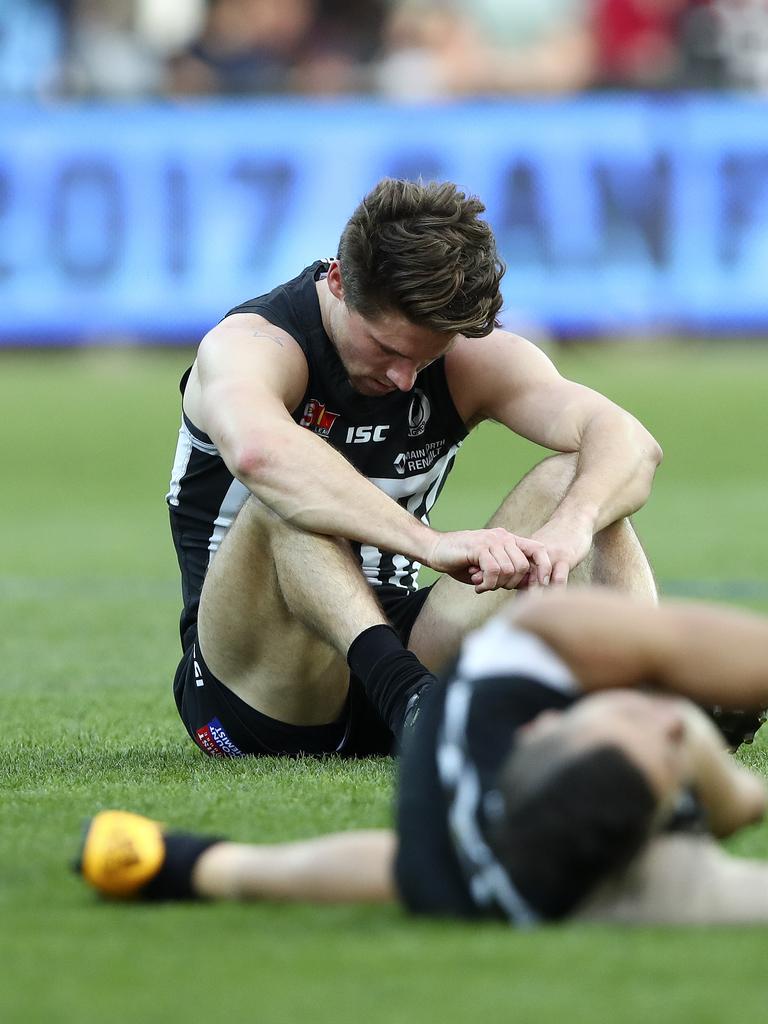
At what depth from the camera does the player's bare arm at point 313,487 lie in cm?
441

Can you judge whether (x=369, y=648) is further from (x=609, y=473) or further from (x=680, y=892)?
(x=680, y=892)

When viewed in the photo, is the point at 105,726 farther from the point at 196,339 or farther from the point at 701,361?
the point at 701,361

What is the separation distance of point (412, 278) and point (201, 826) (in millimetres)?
1351

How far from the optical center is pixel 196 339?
1605 cm

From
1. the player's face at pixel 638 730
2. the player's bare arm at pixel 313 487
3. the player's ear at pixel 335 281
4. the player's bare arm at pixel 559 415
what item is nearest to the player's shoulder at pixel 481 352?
the player's bare arm at pixel 559 415

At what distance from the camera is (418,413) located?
16.5 feet

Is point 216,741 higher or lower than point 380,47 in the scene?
lower

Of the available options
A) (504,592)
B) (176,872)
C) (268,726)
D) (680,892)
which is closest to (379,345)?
(504,592)

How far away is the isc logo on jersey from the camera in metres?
4.96

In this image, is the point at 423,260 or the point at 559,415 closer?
the point at 423,260

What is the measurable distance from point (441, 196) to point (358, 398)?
543 millimetres

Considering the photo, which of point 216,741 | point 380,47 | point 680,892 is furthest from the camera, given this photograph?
point 380,47

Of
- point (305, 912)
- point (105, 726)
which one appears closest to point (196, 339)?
point (105, 726)

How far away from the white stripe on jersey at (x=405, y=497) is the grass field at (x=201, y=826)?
0.55m
